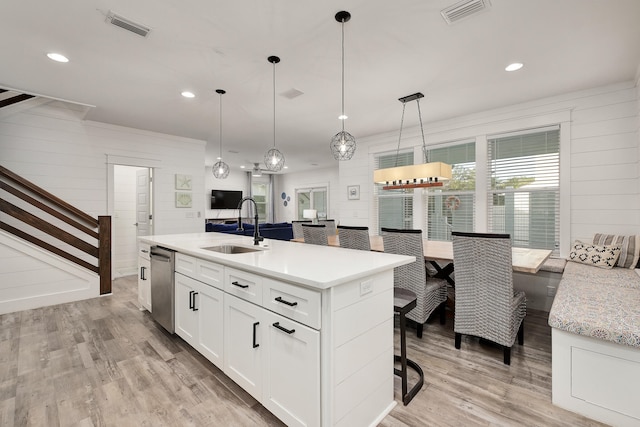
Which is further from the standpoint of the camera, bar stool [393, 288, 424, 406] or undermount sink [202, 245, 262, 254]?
undermount sink [202, 245, 262, 254]

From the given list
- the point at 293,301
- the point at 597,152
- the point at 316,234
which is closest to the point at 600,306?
the point at 293,301

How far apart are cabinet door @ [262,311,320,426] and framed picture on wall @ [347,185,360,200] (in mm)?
4463

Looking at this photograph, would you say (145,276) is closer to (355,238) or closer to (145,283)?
(145,283)

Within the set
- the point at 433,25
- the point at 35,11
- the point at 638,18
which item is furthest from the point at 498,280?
the point at 35,11

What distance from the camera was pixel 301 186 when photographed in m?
10.9

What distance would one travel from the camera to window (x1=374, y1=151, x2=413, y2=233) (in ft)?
17.3

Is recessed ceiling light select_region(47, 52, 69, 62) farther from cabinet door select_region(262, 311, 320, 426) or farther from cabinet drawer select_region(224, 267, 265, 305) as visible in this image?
cabinet door select_region(262, 311, 320, 426)

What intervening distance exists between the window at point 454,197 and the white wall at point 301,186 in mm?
4383

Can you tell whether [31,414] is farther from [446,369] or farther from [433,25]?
[433,25]

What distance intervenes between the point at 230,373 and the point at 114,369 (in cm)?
104

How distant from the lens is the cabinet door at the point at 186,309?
2.34m

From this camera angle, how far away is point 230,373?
1.96 metres

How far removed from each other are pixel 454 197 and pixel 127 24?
179 inches

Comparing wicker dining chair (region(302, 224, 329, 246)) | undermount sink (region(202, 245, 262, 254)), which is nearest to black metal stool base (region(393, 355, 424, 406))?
undermount sink (region(202, 245, 262, 254))
